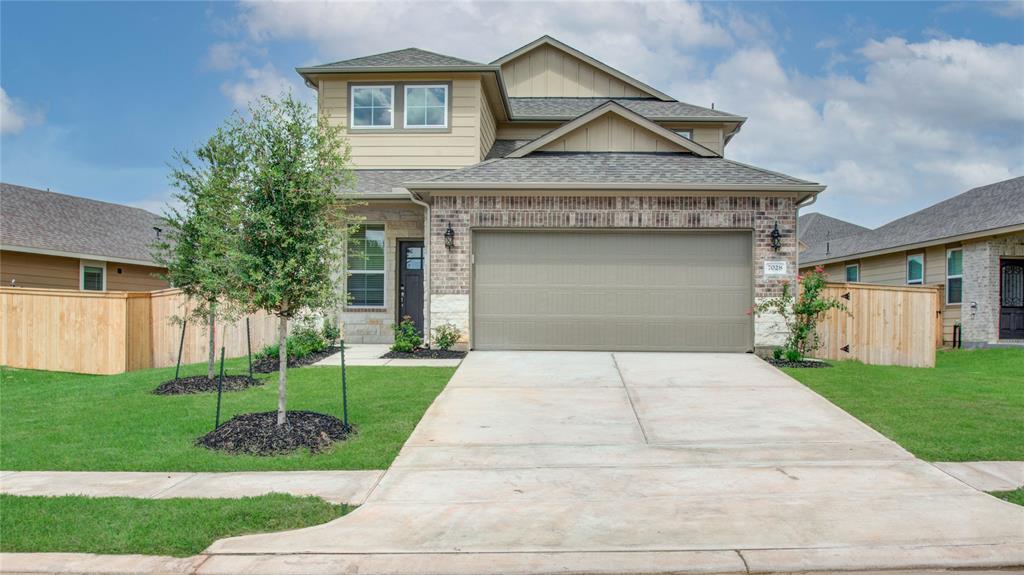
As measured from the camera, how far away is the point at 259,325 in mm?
16234

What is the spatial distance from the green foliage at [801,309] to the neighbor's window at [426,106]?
8.05 m

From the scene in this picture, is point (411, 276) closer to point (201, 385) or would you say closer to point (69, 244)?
point (201, 385)

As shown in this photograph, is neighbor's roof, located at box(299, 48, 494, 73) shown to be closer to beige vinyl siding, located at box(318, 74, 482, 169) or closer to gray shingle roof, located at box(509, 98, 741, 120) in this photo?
beige vinyl siding, located at box(318, 74, 482, 169)

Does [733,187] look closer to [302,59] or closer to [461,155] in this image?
[461,155]

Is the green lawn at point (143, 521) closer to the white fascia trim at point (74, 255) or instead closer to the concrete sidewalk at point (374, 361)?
the concrete sidewalk at point (374, 361)

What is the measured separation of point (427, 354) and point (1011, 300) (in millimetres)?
15732

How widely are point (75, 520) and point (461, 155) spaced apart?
39.5ft

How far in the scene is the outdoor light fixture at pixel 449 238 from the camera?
43.8ft

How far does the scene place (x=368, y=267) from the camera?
15.5 meters

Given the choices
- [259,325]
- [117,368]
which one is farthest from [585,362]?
[117,368]

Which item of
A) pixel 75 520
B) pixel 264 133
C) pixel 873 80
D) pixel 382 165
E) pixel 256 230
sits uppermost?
pixel 873 80

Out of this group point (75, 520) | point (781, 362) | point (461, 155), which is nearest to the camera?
point (75, 520)

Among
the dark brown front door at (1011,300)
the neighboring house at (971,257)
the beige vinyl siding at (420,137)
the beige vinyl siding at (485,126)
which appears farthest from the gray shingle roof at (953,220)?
the beige vinyl siding at (420,137)

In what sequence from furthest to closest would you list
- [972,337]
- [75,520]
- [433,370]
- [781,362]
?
[972,337]
[781,362]
[433,370]
[75,520]
